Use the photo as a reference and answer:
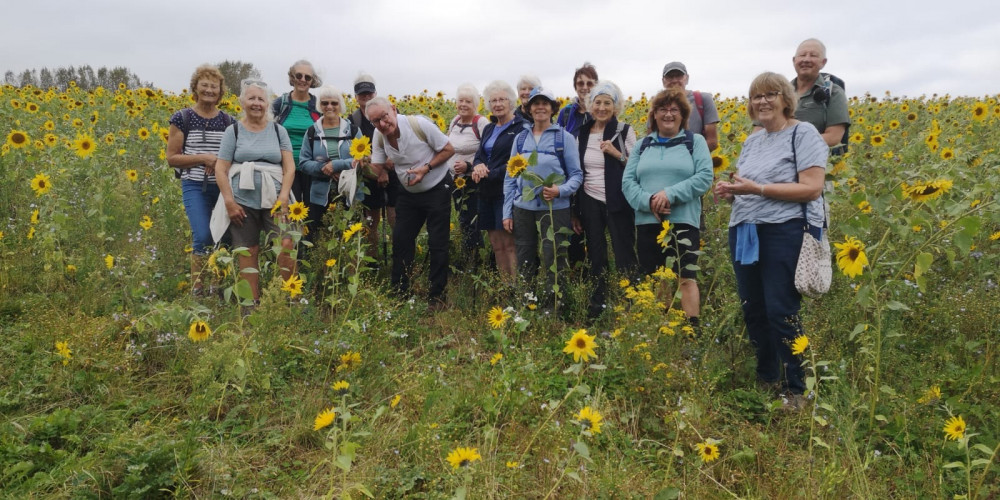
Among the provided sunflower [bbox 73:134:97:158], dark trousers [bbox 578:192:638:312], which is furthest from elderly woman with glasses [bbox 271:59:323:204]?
dark trousers [bbox 578:192:638:312]

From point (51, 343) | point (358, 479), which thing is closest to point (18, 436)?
point (51, 343)

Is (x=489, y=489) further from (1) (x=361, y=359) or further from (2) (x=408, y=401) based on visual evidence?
(1) (x=361, y=359)

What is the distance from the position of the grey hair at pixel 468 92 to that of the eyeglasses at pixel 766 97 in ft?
7.73

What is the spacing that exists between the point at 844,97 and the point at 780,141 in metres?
1.33

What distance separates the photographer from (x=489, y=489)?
2.30 meters

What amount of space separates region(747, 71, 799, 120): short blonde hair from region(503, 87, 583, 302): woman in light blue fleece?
134 centimetres

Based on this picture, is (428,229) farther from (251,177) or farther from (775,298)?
(775,298)

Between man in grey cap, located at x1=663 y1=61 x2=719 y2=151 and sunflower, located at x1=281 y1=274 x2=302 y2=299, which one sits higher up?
man in grey cap, located at x1=663 y1=61 x2=719 y2=151

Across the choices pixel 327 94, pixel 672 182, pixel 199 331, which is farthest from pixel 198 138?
pixel 672 182

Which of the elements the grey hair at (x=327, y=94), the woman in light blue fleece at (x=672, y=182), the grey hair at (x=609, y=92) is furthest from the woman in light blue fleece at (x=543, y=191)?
the grey hair at (x=327, y=94)

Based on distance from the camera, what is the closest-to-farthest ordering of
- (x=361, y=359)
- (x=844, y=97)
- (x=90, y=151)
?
(x=361, y=359), (x=844, y=97), (x=90, y=151)

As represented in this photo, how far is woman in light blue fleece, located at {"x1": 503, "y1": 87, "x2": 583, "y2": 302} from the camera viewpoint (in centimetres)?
420

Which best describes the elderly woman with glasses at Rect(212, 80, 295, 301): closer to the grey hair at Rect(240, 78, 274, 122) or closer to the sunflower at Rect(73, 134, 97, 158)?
the grey hair at Rect(240, 78, 274, 122)

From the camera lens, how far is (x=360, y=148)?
14.7ft
